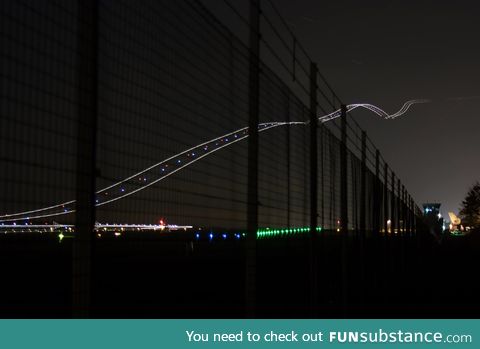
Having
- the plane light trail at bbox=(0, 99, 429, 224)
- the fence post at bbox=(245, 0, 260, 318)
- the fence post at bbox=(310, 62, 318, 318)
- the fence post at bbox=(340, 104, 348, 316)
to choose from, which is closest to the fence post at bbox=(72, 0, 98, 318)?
the plane light trail at bbox=(0, 99, 429, 224)

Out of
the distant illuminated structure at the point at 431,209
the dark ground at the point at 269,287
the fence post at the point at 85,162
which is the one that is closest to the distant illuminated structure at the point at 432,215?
the distant illuminated structure at the point at 431,209

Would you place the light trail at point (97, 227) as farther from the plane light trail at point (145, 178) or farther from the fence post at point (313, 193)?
the fence post at point (313, 193)

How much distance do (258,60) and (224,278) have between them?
1204 cm

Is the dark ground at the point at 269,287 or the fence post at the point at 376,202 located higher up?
the fence post at the point at 376,202

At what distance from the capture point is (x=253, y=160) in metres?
5.20

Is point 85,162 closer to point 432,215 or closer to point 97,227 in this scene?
point 97,227

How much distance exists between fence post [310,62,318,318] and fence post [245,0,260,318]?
6.40 feet

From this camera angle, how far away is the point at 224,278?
1711cm

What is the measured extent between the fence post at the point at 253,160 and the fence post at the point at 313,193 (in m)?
1.95

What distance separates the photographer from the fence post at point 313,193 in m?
7.07

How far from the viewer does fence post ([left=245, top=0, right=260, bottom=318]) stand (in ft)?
16.5

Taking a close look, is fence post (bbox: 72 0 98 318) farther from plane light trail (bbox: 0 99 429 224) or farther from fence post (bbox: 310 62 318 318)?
fence post (bbox: 310 62 318 318)
